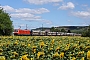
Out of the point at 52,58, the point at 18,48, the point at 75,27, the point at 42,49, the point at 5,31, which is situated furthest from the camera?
the point at 75,27

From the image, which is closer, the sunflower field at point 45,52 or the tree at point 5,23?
the sunflower field at point 45,52

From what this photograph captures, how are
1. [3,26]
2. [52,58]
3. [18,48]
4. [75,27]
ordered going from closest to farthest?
1. [52,58]
2. [18,48]
3. [3,26]
4. [75,27]

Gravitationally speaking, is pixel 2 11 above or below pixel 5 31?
above

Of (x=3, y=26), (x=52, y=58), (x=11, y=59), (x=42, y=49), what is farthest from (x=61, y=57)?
(x=3, y=26)

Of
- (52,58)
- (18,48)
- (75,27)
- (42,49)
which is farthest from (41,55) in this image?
(75,27)

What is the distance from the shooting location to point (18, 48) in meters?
8.59

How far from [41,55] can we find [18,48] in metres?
3.01

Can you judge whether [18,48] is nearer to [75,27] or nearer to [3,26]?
[3,26]

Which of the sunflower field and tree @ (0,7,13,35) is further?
tree @ (0,7,13,35)

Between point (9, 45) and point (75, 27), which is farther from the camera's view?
point (75, 27)

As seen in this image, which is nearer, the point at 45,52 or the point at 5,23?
the point at 45,52

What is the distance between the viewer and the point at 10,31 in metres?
39.9

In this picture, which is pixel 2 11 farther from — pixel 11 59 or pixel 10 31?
pixel 11 59

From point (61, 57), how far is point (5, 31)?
116 ft
